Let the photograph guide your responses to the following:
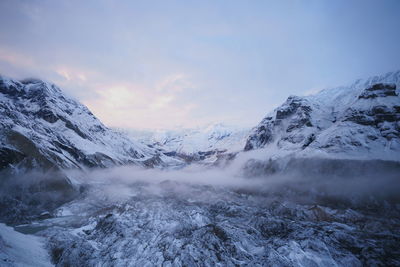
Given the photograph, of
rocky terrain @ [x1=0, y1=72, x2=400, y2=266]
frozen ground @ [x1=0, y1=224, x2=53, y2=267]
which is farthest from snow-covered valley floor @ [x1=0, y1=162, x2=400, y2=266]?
frozen ground @ [x1=0, y1=224, x2=53, y2=267]

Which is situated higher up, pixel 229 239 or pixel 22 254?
pixel 229 239

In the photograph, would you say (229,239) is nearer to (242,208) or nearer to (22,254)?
(242,208)

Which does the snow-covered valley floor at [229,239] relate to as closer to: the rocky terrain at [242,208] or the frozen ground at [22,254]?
the rocky terrain at [242,208]

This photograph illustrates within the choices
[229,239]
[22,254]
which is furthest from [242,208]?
[22,254]

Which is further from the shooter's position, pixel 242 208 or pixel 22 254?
pixel 242 208

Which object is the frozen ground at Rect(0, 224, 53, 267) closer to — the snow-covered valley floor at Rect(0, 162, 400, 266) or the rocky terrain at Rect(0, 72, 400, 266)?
the rocky terrain at Rect(0, 72, 400, 266)

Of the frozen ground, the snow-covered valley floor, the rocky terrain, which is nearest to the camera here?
the frozen ground

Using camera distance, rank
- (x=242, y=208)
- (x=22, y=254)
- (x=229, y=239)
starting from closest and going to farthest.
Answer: (x=22, y=254), (x=229, y=239), (x=242, y=208)

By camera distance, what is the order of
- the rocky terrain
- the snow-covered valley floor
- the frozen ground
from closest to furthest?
the frozen ground < the snow-covered valley floor < the rocky terrain

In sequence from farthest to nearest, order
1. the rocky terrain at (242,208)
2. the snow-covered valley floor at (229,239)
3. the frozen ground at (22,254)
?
the rocky terrain at (242,208) → the snow-covered valley floor at (229,239) → the frozen ground at (22,254)

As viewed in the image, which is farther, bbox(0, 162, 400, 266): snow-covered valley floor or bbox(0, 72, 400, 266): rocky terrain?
bbox(0, 72, 400, 266): rocky terrain

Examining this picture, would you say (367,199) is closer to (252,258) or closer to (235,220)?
(235,220)

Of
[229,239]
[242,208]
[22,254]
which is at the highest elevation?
[229,239]

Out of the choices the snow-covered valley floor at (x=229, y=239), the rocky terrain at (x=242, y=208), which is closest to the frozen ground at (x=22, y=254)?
the rocky terrain at (x=242, y=208)
